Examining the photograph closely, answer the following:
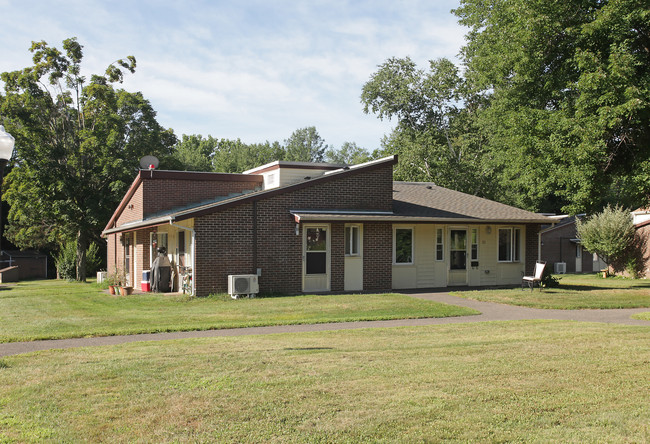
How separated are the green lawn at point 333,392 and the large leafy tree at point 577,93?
1007 centimetres

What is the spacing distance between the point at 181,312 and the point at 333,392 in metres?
8.92

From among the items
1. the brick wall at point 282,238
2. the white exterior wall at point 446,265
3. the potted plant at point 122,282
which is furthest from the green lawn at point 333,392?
the potted plant at point 122,282

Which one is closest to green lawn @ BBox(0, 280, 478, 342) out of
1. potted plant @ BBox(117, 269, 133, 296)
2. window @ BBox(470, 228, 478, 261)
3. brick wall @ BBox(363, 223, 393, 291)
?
potted plant @ BBox(117, 269, 133, 296)

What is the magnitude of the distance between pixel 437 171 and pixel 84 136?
22.6m

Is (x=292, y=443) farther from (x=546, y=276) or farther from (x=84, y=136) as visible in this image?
(x=84, y=136)

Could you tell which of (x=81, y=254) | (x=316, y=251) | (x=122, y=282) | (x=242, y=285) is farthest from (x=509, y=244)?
(x=81, y=254)

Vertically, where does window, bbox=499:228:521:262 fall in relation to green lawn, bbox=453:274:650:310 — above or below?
above

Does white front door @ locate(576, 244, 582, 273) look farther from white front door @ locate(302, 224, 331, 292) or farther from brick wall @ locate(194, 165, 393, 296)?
white front door @ locate(302, 224, 331, 292)

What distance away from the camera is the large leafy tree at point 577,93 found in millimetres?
17969

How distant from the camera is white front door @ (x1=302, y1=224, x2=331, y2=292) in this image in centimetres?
1928

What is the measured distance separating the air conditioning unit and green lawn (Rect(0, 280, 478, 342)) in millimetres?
321

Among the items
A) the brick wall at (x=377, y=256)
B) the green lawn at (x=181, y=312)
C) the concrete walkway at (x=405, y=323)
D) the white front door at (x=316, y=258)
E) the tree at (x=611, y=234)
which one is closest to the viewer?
the concrete walkway at (x=405, y=323)

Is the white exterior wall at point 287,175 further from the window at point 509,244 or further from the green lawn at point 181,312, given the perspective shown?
the window at point 509,244

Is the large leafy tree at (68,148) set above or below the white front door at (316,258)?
above
